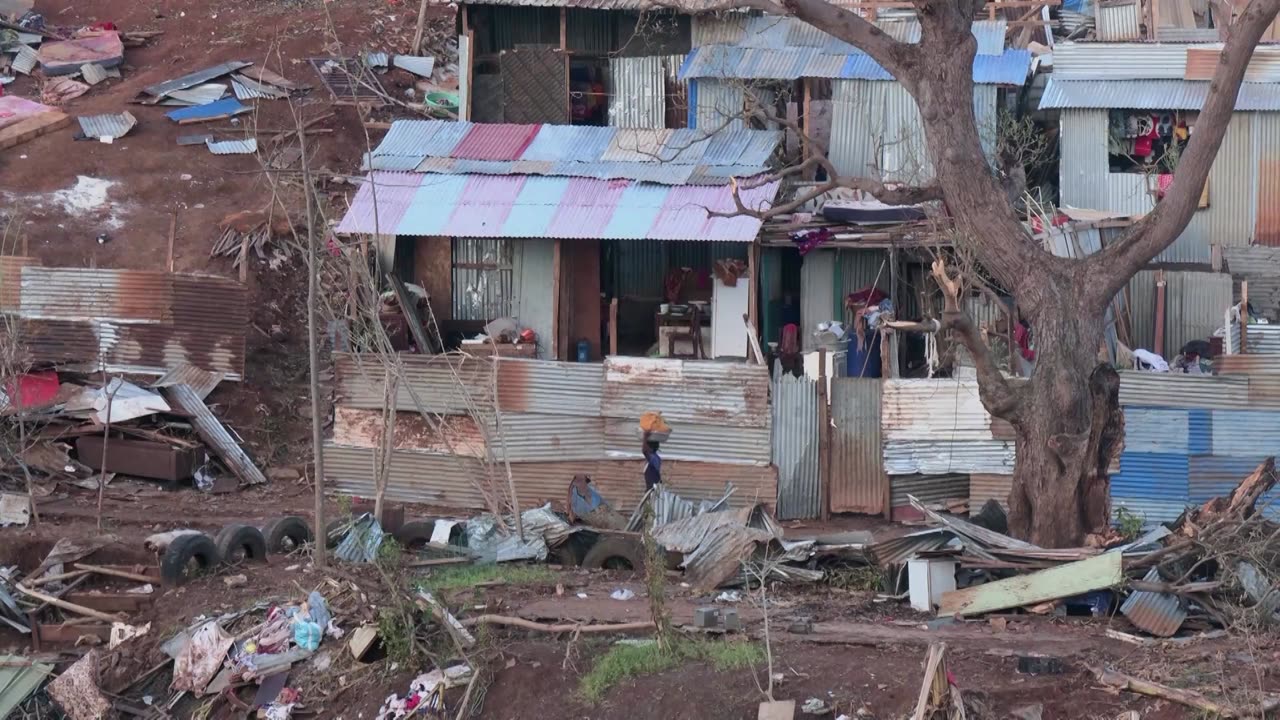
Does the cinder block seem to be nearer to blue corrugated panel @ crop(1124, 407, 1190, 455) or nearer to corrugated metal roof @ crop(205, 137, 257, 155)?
blue corrugated panel @ crop(1124, 407, 1190, 455)

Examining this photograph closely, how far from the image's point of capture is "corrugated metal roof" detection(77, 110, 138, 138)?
86.8 ft

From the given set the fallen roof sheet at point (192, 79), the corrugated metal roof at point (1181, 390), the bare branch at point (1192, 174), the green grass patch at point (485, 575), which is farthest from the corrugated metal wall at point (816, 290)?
the fallen roof sheet at point (192, 79)

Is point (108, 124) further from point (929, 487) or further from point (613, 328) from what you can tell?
point (929, 487)

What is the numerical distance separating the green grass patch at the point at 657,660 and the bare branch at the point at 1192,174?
422cm

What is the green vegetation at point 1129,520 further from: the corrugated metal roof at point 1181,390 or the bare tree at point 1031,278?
the bare tree at point 1031,278

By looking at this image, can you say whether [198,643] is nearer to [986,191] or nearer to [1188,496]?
[986,191]

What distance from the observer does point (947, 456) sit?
60.7ft

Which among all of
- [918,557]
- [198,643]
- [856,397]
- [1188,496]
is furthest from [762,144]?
[198,643]

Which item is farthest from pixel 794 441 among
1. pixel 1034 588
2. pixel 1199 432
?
pixel 1034 588

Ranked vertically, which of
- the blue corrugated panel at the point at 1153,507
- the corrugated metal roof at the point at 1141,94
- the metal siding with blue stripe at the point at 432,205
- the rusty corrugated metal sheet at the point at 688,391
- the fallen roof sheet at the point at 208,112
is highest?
the fallen roof sheet at the point at 208,112

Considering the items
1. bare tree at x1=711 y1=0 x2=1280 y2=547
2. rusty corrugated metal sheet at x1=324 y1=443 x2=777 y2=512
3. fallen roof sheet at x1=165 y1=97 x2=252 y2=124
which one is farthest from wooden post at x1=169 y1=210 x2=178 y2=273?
bare tree at x1=711 y1=0 x2=1280 y2=547

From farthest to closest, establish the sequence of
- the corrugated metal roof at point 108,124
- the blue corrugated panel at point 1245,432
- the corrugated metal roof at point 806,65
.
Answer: the corrugated metal roof at point 108,124, the corrugated metal roof at point 806,65, the blue corrugated panel at point 1245,432

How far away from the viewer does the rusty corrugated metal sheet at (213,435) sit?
19.4 metres

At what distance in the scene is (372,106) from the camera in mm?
26641
